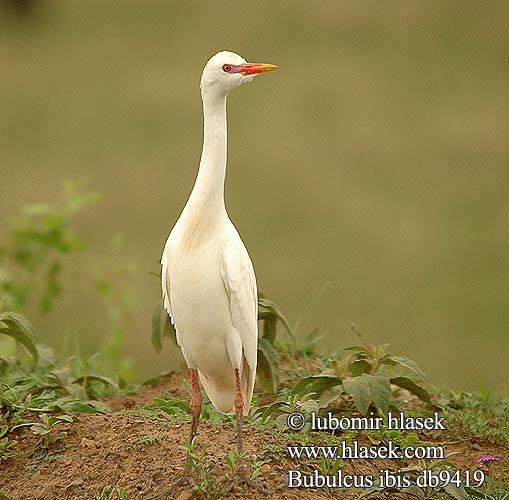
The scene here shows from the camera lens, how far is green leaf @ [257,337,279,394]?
15.8ft

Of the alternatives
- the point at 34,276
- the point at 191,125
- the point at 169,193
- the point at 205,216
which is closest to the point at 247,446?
the point at 205,216

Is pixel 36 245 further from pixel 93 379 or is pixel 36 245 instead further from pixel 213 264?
pixel 213 264

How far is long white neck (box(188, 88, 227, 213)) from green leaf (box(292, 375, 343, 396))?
966 mm

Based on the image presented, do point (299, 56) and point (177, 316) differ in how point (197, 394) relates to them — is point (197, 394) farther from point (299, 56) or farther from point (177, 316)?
point (299, 56)

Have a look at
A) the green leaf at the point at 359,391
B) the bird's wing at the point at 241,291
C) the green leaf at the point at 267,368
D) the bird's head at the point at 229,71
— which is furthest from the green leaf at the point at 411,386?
the bird's head at the point at 229,71

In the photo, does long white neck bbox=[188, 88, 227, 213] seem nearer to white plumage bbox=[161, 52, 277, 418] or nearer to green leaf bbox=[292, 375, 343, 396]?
white plumage bbox=[161, 52, 277, 418]

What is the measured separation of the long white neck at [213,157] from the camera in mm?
3961

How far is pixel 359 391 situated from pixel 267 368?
59 cm

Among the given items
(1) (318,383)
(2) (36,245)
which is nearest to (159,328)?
(1) (318,383)

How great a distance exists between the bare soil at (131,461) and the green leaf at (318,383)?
1.13 ft

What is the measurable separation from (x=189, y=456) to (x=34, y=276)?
3.48m

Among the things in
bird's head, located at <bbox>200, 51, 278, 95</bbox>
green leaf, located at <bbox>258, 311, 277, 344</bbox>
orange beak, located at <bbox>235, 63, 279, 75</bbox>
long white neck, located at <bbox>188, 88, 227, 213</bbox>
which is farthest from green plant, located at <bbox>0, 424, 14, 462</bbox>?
orange beak, located at <bbox>235, 63, 279, 75</bbox>

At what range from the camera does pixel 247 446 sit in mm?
4055

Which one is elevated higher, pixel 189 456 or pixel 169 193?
pixel 169 193
